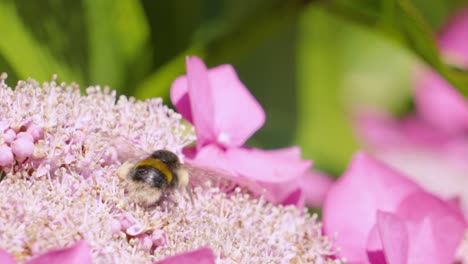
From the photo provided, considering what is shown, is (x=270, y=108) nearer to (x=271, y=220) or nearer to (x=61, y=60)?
(x=61, y=60)

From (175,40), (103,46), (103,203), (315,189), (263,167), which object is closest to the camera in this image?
(103,203)

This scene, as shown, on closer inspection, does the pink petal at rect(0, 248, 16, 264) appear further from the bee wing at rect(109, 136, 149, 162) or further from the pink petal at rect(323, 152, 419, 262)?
the pink petal at rect(323, 152, 419, 262)

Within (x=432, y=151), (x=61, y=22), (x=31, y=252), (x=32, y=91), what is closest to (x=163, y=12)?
(x=61, y=22)

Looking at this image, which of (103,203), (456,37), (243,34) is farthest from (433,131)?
(103,203)

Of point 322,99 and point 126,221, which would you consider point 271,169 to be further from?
point 322,99

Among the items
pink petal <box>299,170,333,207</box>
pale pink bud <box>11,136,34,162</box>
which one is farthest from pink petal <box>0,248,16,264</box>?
pink petal <box>299,170,333,207</box>

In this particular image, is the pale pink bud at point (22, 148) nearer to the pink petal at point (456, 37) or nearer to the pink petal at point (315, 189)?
the pink petal at point (315, 189)
